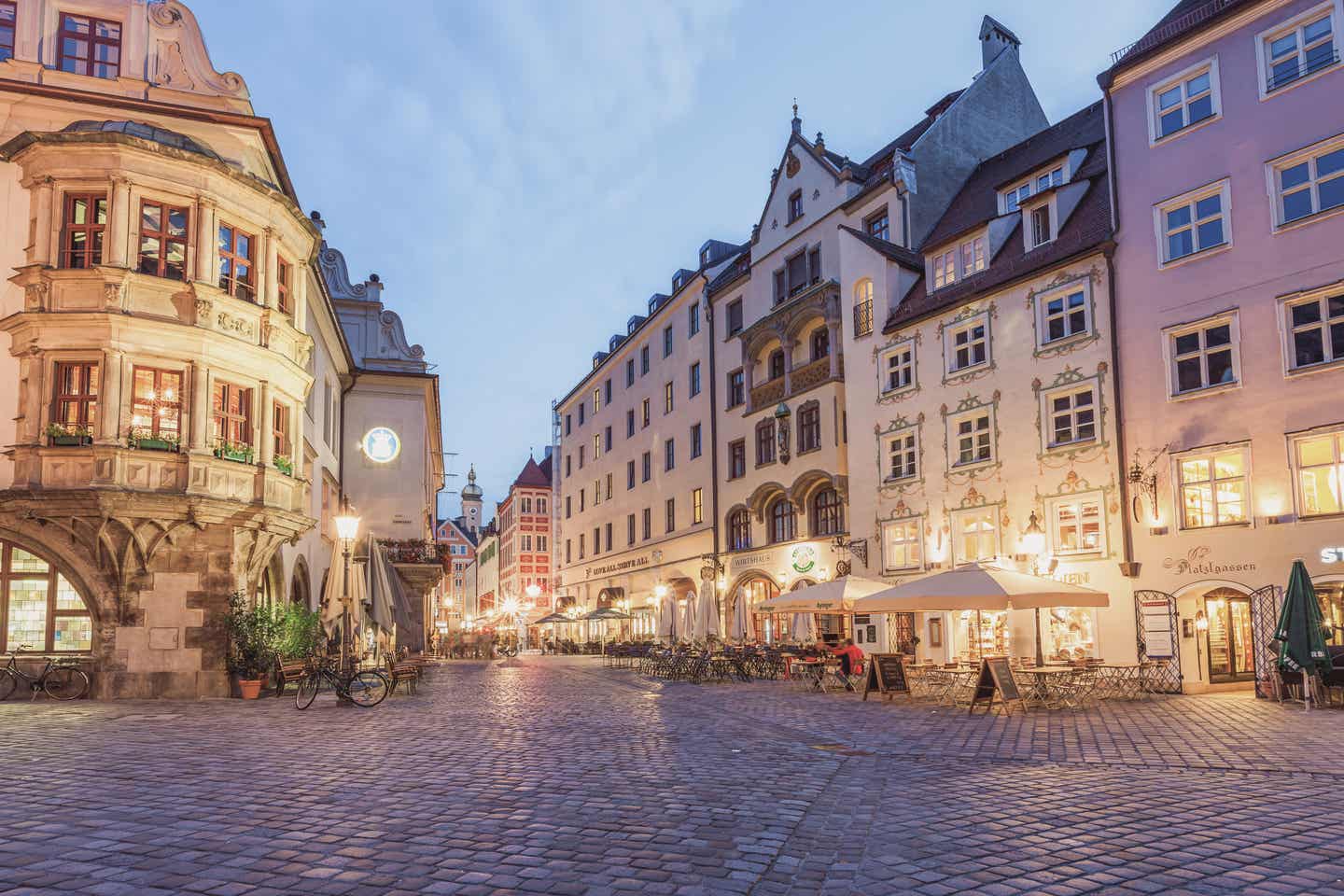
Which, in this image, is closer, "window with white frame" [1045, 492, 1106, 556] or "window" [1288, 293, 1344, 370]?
"window" [1288, 293, 1344, 370]

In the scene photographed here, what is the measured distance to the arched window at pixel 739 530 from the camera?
40.8 meters

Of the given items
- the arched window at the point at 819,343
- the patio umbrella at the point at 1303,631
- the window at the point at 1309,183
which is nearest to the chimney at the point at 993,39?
the arched window at the point at 819,343

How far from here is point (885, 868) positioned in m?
7.09

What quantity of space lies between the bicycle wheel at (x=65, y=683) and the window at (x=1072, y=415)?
2248 cm

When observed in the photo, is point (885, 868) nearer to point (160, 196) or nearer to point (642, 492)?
point (160, 196)

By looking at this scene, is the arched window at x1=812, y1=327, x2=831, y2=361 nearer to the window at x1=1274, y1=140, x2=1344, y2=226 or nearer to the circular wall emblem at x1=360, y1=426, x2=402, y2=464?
the window at x1=1274, y1=140, x2=1344, y2=226

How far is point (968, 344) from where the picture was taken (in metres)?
29.3

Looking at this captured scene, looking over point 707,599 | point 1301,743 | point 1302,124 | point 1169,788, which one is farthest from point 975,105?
point 1169,788

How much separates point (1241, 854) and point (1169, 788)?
288cm

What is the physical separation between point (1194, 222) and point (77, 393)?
24.0 metres

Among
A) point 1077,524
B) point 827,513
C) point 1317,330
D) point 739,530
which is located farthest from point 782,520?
point 1317,330

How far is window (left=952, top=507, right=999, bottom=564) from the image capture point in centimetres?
2803

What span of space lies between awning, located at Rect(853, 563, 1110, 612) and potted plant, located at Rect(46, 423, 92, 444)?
1575 centimetres

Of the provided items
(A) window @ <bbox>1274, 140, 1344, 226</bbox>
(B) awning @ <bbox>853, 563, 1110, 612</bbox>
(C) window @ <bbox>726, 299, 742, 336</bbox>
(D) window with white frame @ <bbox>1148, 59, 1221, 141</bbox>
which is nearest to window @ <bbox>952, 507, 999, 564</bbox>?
(B) awning @ <bbox>853, 563, 1110, 612</bbox>
